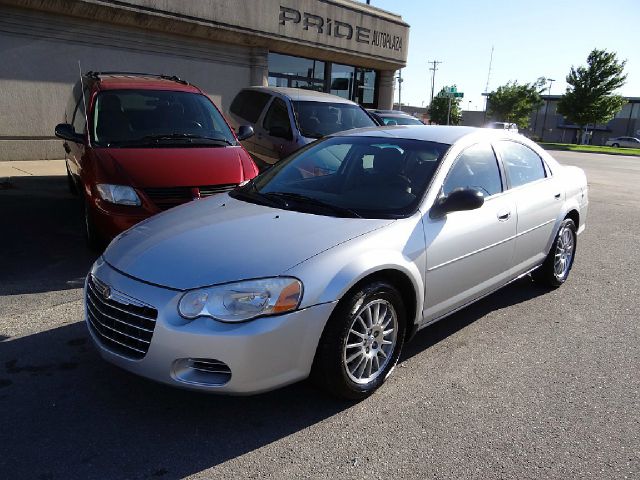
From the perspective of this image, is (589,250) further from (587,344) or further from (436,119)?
(436,119)

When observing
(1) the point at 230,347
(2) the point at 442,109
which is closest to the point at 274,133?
(1) the point at 230,347

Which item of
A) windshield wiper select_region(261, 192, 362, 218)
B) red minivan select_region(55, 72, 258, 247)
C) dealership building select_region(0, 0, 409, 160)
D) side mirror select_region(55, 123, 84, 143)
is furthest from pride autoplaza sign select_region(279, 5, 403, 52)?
windshield wiper select_region(261, 192, 362, 218)

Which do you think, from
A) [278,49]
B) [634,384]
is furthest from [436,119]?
[634,384]

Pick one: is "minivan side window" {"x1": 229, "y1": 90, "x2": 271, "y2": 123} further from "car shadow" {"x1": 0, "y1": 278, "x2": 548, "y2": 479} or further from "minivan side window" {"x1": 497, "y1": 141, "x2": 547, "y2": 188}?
"car shadow" {"x1": 0, "y1": 278, "x2": 548, "y2": 479}

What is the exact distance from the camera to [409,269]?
10.5ft

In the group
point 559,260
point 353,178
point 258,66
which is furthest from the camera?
point 258,66

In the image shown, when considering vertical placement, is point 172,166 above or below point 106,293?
above

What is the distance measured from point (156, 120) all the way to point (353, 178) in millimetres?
3202

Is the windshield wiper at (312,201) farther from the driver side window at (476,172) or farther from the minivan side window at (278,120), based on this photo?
the minivan side window at (278,120)

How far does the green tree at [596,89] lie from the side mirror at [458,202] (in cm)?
5035

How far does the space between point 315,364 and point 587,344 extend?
2360 millimetres

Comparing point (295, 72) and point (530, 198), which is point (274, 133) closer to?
point (530, 198)

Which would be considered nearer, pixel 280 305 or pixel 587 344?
pixel 280 305

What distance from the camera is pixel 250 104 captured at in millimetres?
9297
